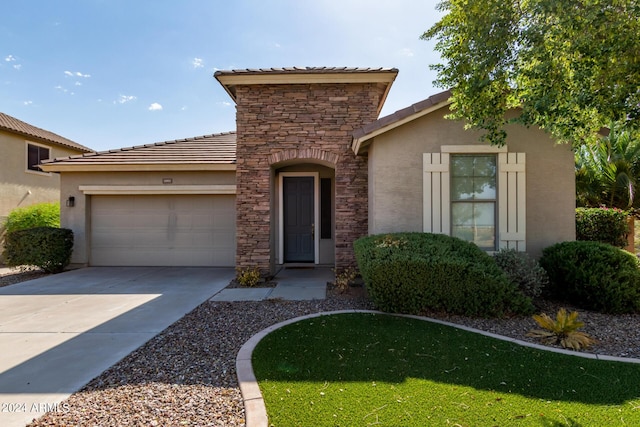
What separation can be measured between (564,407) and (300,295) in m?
4.80

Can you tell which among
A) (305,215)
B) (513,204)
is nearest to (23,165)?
(305,215)

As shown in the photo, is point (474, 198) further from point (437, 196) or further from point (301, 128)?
point (301, 128)

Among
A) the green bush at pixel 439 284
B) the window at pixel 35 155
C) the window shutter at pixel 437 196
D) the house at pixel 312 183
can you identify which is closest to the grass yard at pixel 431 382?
the green bush at pixel 439 284

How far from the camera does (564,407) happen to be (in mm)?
3020

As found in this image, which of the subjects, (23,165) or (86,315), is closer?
(86,315)

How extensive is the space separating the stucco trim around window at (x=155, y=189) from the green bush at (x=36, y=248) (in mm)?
1604

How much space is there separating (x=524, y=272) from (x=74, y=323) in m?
7.64

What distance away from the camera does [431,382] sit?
3.47 m

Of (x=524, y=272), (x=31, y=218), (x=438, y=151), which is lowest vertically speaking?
(x=524, y=272)

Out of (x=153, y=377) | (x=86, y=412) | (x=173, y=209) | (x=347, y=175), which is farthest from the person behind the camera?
(x=173, y=209)

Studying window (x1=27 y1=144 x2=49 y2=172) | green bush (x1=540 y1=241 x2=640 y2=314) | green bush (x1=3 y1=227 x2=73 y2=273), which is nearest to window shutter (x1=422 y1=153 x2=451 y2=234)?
green bush (x1=540 y1=241 x2=640 y2=314)

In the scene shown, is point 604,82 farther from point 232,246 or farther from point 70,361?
point 232,246

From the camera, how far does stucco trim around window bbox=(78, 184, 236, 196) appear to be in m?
10.7

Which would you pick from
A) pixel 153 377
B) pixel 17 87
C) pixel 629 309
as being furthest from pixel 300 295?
pixel 17 87
